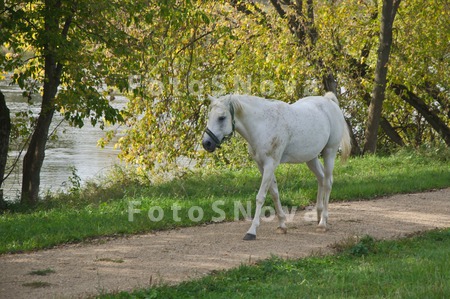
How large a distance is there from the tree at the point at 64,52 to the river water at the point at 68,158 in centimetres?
427

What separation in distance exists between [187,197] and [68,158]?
583 inches

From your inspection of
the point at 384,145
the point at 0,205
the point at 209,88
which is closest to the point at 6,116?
the point at 0,205

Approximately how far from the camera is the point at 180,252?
8.93m

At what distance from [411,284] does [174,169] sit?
12.1m

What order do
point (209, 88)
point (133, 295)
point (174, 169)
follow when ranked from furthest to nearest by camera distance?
point (209, 88) < point (174, 169) < point (133, 295)

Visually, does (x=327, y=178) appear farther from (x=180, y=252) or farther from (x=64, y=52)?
(x=64, y=52)

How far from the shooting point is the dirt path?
24.4ft

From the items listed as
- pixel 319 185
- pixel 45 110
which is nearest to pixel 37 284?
pixel 319 185

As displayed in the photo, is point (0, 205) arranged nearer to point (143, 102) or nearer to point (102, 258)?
point (102, 258)

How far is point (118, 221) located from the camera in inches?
414

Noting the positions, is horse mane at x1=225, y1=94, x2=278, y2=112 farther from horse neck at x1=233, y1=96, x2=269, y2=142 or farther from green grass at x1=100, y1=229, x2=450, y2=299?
green grass at x1=100, y1=229, x2=450, y2=299

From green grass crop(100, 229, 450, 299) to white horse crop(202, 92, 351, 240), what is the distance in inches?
60.6

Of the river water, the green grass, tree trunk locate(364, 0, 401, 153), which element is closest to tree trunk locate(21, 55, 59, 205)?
the river water

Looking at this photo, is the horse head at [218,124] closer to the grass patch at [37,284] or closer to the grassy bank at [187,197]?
the grassy bank at [187,197]
